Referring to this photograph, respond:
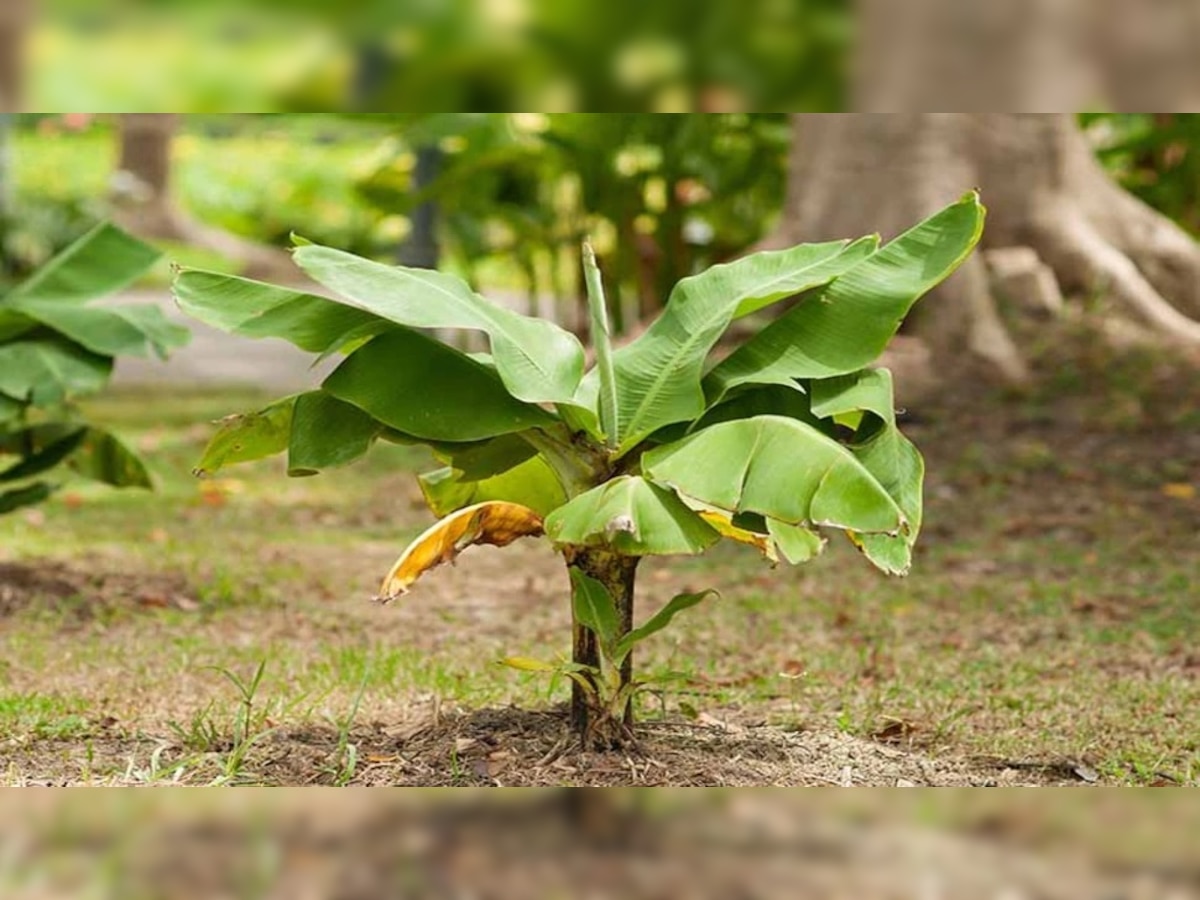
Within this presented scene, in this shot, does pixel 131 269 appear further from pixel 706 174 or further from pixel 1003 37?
pixel 706 174

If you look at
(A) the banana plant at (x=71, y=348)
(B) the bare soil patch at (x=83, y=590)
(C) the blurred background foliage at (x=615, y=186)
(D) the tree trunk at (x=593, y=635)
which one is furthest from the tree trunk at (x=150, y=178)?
(D) the tree trunk at (x=593, y=635)

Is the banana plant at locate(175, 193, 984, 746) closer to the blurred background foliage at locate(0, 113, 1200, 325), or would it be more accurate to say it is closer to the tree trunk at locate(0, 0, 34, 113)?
the tree trunk at locate(0, 0, 34, 113)

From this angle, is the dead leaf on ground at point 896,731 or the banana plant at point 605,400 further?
the dead leaf on ground at point 896,731

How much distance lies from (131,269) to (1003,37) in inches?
159

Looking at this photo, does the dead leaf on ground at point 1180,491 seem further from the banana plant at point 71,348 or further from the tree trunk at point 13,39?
the tree trunk at point 13,39

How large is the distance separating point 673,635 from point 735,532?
1.83 metres

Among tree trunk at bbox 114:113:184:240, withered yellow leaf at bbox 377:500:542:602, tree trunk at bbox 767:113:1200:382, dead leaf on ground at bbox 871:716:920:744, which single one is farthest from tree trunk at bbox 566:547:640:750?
tree trunk at bbox 114:113:184:240

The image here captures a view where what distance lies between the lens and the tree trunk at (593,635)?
118 inches

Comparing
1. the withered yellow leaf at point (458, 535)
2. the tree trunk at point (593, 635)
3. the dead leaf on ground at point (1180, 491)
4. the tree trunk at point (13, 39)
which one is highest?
the tree trunk at point (13, 39)

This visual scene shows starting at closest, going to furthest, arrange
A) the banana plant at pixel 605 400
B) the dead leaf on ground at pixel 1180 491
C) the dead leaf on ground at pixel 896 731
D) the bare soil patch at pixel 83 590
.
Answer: the banana plant at pixel 605 400 < the dead leaf on ground at pixel 896 731 < the bare soil patch at pixel 83 590 < the dead leaf on ground at pixel 1180 491

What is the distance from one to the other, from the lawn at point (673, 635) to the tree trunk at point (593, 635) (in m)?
0.05

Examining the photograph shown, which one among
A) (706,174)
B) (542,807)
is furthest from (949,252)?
(706,174)

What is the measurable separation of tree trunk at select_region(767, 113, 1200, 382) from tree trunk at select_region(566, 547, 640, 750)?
453 cm

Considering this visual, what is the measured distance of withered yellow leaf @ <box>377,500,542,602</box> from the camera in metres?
2.85
